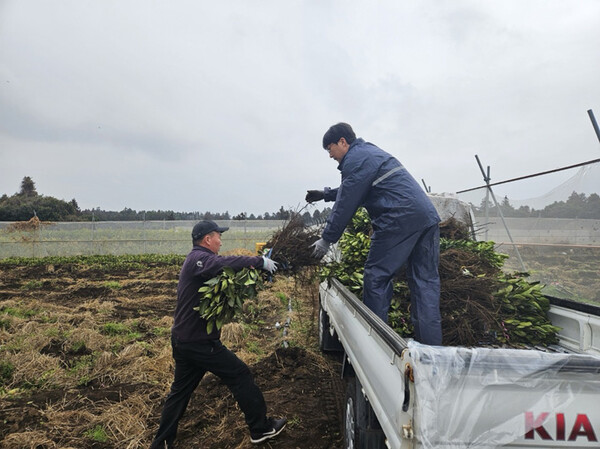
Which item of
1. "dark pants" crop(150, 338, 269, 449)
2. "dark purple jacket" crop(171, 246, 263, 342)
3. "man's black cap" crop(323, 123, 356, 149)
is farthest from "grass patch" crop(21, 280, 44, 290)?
"man's black cap" crop(323, 123, 356, 149)

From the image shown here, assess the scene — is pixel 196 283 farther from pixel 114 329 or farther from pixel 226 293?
pixel 114 329

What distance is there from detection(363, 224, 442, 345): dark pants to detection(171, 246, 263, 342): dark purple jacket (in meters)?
1.02

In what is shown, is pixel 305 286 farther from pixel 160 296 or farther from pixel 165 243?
pixel 165 243

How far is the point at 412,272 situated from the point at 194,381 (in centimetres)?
218

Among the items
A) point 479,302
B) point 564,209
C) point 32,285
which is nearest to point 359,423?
point 479,302

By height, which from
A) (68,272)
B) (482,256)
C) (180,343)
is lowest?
(68,272)

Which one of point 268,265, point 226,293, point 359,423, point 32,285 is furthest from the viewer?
point 32,285

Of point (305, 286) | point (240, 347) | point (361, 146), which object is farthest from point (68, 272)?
point (361, 146)

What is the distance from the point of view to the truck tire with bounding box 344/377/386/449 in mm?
2107

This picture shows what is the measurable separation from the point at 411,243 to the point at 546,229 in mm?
3984

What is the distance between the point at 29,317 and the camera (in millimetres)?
7504

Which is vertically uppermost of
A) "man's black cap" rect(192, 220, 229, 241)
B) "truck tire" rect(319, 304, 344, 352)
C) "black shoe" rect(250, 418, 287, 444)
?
"man's black cap" rect(192, 220, 229, 241)

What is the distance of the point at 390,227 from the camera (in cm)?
325

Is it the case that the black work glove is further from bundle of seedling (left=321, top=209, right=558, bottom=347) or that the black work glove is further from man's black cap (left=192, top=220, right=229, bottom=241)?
man's black cap (left=192, top=220, right=229, bottom=241)
